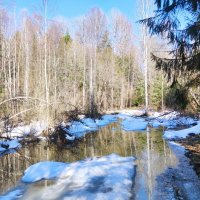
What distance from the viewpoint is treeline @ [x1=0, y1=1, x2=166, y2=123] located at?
2723 cm

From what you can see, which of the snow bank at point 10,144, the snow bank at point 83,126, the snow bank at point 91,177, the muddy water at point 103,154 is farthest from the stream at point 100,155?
the snow bank at point 83,126

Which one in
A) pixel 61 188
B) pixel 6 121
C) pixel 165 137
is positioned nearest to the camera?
pixel 61 188

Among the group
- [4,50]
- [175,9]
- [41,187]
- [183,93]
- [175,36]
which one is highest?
[4,50]

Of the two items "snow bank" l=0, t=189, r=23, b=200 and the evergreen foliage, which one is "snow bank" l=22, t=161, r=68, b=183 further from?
the evergreen foliage

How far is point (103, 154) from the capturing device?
11.8 metres

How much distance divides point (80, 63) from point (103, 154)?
24995mm

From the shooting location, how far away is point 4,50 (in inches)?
1048

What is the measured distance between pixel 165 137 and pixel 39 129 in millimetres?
6364

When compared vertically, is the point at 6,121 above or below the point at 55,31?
below

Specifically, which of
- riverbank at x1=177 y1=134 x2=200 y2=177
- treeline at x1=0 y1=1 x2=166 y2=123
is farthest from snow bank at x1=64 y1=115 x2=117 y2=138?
riverbank at x1=177 y1=134 x2=200 y2=177

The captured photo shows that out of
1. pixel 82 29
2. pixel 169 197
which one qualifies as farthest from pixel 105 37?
pixel 169 197

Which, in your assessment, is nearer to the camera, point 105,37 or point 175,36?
point 175,36

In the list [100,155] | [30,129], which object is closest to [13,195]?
[100,155]

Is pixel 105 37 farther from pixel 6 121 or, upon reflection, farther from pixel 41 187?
pixel 41 187
